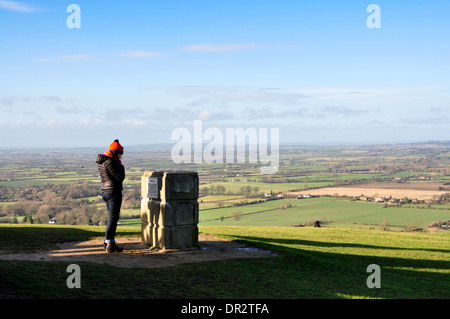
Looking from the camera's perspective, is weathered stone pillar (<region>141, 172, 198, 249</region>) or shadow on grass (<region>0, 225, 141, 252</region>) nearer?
weathered stone pillar (<region>141, 172, 198, 249</region>)

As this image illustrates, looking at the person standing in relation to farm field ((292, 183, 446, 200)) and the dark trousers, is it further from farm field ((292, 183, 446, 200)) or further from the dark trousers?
farm field ((292, 183, 446, 200))

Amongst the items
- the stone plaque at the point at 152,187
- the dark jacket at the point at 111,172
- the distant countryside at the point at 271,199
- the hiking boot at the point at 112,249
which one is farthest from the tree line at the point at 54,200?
the dark jacket at the point at 111,172

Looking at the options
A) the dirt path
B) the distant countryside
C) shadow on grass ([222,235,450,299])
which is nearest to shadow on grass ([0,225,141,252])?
the dirt path

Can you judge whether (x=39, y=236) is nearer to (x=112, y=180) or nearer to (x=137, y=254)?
(x=112, y=180)

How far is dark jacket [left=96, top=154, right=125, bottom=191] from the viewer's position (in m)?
13.6

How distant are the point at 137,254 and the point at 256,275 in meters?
3.91

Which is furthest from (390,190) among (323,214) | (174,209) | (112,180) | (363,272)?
(112,180)

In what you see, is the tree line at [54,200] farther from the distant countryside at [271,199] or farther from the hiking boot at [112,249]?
the hiking boot at [112,249]

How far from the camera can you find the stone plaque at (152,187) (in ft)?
47.2

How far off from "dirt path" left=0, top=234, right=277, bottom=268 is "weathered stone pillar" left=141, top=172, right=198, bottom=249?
14.1 inches

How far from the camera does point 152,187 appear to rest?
1460 cm

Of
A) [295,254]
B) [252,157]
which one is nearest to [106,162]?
[295,254]

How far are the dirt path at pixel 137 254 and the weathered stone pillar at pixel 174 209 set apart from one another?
0.36m
